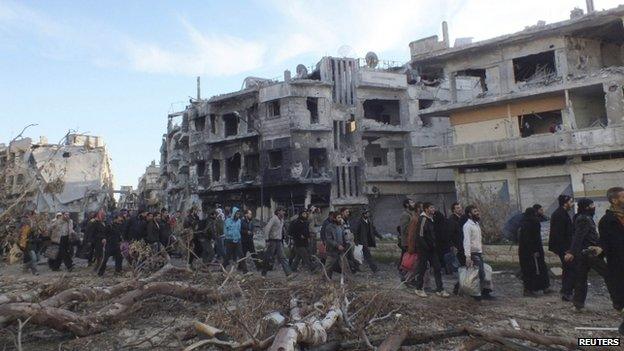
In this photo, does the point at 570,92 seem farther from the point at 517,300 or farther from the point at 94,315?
the point at 94,315

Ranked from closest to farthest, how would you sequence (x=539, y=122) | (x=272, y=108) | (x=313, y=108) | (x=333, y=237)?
(x=333, y=237) < (x=539, y=122) < (x=272, y=108) < (x=313, y=108)

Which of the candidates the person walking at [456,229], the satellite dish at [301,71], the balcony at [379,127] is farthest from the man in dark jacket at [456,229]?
the satellite dish at [301,71]

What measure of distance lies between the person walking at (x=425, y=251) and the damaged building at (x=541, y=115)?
16.3m

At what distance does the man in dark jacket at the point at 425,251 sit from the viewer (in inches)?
305

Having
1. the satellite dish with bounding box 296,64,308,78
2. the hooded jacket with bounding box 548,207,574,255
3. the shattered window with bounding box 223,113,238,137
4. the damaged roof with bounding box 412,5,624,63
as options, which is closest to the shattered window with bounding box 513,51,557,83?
the damaged roof with bounding box 412,5,624,63

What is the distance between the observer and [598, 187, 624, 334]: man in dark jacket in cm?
525

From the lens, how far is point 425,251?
7781 mm

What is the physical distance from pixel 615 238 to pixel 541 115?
21822 mm

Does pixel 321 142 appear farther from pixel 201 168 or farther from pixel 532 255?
pixel 532 255

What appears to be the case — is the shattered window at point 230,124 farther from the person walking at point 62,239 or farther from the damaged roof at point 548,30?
the person walking at point 62,239

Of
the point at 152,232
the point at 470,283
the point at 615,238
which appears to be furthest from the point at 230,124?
the point at 615,238

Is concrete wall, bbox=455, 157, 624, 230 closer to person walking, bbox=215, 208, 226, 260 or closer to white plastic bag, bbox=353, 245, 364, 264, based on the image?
white plastic bag, bbox=353, 245, 364, 264

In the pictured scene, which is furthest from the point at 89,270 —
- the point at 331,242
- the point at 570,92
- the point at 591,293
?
the point at 570,92

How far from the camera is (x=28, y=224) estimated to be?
1180 centimetres
